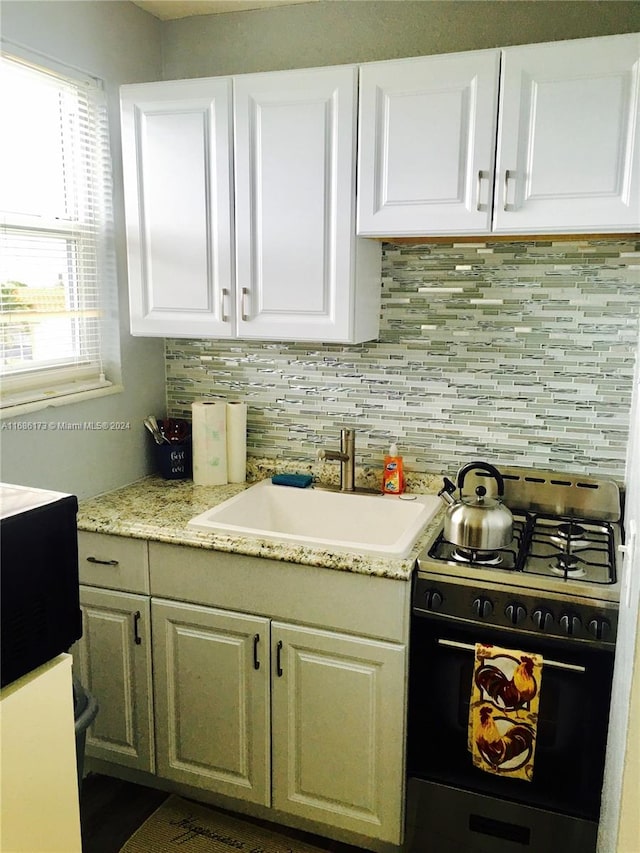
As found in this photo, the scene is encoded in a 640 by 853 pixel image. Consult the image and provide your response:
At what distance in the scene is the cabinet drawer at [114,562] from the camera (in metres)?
2.23

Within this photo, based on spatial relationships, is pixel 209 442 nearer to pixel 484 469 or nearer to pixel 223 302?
pixel 223 302

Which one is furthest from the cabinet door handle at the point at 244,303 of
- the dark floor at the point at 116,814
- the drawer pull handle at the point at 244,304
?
the dark floor at the point at 116,814

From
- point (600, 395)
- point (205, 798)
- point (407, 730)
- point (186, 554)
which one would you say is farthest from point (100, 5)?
point (205, 798)

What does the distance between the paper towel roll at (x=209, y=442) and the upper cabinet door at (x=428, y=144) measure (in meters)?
0.87

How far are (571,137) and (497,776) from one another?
1.71m

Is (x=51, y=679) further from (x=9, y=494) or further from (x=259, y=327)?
(x=259, y=327)

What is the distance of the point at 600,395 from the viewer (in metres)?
2.31

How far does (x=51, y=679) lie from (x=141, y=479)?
6.15ft

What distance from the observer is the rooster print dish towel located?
187 cm

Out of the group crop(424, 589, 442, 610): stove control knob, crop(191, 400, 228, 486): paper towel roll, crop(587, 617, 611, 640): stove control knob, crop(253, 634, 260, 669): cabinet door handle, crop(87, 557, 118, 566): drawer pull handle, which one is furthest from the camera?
crop(191, 400, 228, 486): paper towel roll

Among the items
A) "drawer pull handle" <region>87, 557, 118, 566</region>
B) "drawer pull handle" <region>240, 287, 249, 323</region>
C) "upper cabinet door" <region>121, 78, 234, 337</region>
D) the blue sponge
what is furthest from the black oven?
"upper cabinet door" <region>121, 78, 234, 337</region>

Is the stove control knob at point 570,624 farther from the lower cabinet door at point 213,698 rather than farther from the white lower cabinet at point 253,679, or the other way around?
the lower cabinet door at point 213,698

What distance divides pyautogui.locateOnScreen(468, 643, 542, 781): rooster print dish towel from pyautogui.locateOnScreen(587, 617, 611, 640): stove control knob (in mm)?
148

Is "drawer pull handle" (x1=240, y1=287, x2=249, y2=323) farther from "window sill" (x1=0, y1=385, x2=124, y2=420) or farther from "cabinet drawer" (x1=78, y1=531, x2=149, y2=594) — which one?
"cabinet drawer" (x1=78, y1=531, x2=149, y2=594)
